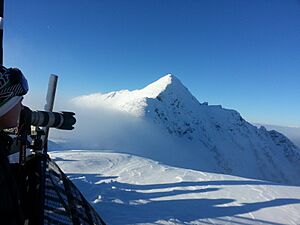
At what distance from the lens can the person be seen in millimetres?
1158

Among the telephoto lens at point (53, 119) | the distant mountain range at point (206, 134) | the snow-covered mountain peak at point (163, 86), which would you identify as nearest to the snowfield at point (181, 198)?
the telephoto lens at point (53, 119)

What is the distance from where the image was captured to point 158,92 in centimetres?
15338

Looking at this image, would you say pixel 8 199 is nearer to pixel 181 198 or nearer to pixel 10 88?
pixel 10 88

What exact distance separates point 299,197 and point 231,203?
239 cm

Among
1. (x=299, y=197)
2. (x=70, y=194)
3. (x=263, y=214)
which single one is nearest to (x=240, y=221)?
(x=263, y=214)

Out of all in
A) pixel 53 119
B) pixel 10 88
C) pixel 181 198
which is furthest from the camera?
pixel 181 198

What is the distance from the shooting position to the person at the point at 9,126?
1158mm

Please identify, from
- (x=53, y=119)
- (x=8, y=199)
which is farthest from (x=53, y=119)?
(x=8, y=199)

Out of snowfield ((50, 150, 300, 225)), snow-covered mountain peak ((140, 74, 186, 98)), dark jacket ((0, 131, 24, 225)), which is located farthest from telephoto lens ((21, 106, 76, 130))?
snow-covered mountain peak ((140, 74, 186, 98))

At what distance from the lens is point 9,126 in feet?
4.52

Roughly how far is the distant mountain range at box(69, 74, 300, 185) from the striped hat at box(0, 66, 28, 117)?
4570 inches

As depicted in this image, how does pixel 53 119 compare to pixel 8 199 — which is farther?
pixel 53 119

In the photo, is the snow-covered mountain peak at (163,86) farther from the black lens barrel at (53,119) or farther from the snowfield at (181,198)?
the black lens barrel at (53,119)

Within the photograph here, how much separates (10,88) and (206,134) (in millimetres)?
161298
